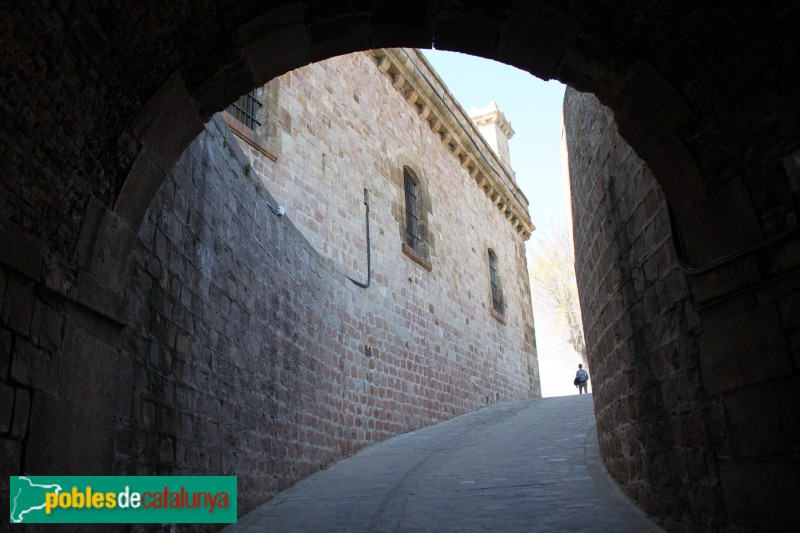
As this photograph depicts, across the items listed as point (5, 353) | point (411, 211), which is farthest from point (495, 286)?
point (5, 353)

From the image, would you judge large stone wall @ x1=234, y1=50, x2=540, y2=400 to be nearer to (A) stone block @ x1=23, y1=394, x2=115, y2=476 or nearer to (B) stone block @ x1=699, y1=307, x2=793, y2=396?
(A) stone block @ x1=23, y1=394, x2=115, y2=476

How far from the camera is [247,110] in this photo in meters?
9.10

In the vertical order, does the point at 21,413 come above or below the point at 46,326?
below

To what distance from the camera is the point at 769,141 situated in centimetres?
310

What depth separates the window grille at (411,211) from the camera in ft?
43.2

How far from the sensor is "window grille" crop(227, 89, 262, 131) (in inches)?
347

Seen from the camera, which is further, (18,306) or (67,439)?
(67,439)

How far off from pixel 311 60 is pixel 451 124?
12552mm

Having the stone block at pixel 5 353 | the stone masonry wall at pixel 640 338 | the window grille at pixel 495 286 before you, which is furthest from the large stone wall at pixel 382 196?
the stone block at pixel 5 353

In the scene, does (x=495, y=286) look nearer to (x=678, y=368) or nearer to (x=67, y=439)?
(x=678, y=368)

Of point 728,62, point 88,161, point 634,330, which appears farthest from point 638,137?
Answer: point 88,161

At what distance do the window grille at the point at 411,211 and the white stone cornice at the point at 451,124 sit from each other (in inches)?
77.5

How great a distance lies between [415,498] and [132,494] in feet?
8.95

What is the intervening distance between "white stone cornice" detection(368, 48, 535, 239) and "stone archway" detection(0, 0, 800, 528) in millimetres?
9549
